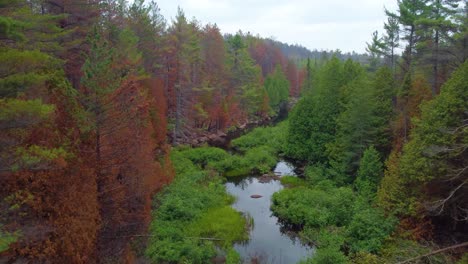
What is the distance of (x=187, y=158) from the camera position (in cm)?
3853

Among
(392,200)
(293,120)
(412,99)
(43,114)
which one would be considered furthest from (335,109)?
(43,114)

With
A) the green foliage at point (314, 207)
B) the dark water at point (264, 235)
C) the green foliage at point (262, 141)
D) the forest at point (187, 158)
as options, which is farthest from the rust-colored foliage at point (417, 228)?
the green foliage at point (262, 141)

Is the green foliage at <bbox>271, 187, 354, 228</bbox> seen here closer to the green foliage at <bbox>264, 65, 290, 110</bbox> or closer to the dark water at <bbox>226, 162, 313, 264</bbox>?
the dark water at <bbox>226, 162, 313, 264</bbox>

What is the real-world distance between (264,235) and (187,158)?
702 inches

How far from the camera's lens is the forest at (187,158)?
12.7 meters

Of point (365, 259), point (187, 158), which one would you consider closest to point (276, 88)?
point (187, 158)

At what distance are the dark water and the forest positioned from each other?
0.30 meters

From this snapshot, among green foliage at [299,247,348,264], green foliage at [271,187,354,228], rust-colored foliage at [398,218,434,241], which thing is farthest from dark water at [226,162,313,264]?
rust-colored foliage at [398,218,434,241]

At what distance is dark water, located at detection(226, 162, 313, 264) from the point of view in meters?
19.7

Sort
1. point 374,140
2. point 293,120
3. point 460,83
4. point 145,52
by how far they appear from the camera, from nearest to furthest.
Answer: point 460,83 → point 374,140 → point 145,52 → point 293,120

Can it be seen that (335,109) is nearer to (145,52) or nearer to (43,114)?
(145,52)

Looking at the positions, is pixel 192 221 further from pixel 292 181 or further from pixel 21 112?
pixel 21 112

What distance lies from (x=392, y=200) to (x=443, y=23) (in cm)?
1309

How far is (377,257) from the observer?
60.0 feet
